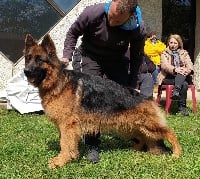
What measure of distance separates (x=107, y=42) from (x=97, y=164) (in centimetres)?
149

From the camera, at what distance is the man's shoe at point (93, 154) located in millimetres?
5176

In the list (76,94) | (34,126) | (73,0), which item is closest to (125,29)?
(76,94)

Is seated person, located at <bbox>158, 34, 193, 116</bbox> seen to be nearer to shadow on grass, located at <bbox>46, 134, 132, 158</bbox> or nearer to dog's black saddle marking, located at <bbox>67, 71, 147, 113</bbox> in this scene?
shadow on grass, located at <bbox>46, 134, 132, 158</bbox>

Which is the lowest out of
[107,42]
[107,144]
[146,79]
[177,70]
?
[107,144]

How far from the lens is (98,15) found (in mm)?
5133

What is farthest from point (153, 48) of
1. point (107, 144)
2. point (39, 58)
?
point (39, 58)

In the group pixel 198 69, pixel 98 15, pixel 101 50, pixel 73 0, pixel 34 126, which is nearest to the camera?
pixel 98 15

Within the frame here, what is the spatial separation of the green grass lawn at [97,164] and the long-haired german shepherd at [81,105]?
0.74ft

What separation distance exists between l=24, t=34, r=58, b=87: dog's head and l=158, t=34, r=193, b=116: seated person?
426cm

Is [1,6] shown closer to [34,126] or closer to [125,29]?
[34,126]

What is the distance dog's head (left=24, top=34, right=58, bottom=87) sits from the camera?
4.98 metres

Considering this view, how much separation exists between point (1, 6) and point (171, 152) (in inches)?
249

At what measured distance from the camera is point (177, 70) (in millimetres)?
8969

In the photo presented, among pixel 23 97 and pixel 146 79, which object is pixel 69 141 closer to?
pixel 146 79
